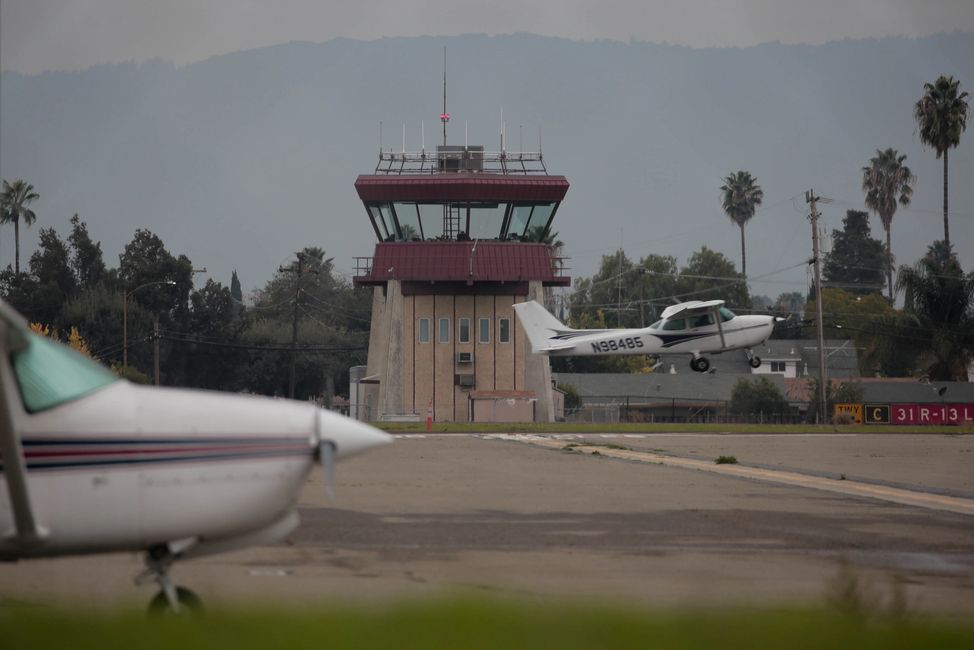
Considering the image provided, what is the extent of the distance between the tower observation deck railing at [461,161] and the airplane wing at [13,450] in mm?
63925

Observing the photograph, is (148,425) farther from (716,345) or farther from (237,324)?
(237,324)

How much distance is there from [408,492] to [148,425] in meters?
12.1

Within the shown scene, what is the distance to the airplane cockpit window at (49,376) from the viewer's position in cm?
793

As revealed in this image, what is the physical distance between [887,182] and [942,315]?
62046 millimetres

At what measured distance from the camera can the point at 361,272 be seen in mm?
74188

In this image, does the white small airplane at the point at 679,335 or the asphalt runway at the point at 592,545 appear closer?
the asphalt runway at the point at 592,545

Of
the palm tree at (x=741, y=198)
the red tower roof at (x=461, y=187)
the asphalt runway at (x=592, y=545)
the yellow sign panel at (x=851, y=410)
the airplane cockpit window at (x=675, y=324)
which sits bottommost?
the asphalt runway at (x=592, y=545)

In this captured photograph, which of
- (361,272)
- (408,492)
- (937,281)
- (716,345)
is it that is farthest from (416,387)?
(408,492)

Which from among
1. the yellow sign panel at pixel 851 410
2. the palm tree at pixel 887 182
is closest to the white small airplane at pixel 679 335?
the yellow sign panel at pixel 851 410

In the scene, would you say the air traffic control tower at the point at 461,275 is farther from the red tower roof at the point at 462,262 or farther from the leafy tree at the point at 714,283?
the leafy tree at the point at 714,283

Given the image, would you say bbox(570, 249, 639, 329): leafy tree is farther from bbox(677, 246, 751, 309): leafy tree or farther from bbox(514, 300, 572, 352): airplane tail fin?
bbox(514, 300, 572, 352): airplane tail fin

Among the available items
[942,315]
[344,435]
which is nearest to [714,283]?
[942,315]

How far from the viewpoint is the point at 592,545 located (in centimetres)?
1334

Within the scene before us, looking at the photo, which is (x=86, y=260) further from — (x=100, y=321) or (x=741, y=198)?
(x=741, y=198)
